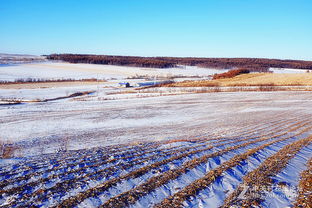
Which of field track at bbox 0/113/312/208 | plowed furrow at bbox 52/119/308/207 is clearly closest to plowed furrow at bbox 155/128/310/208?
field track at bbox 0/113/312/208

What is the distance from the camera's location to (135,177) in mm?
7508

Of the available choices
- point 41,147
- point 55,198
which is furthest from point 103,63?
point 55,198

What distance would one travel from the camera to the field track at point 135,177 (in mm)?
6137

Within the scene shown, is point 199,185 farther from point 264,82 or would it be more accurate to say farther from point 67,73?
point 67,73

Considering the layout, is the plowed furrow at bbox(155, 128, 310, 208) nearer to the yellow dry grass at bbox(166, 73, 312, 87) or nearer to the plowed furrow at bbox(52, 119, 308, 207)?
the plowed furrow at bbox(52, 119, 308, 207)

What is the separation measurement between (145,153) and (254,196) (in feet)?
16.3

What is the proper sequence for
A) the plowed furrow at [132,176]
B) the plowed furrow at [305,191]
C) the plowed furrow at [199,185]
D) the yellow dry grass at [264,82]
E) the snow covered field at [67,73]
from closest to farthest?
the plowed furrow at [305,191] < the plowed furrow at [199,185] < the plowed furrow at [132,176] < the yellow dry grass at [264,82] < the snow covered field at [67,73]

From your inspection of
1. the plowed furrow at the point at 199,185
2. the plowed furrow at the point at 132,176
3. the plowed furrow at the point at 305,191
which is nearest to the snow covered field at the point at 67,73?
the plowed furrow at the point at 132,176

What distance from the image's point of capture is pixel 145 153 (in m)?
10.3

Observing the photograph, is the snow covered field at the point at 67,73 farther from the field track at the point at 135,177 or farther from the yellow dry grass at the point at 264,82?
the field track at the point at 135,177

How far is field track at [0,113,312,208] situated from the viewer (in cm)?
614

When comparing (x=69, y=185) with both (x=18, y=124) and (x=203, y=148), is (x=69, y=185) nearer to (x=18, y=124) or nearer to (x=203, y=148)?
(x=203, y=148)

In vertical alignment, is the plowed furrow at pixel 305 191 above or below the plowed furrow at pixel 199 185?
above

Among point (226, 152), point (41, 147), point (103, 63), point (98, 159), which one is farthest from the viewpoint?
point (103, 63)
